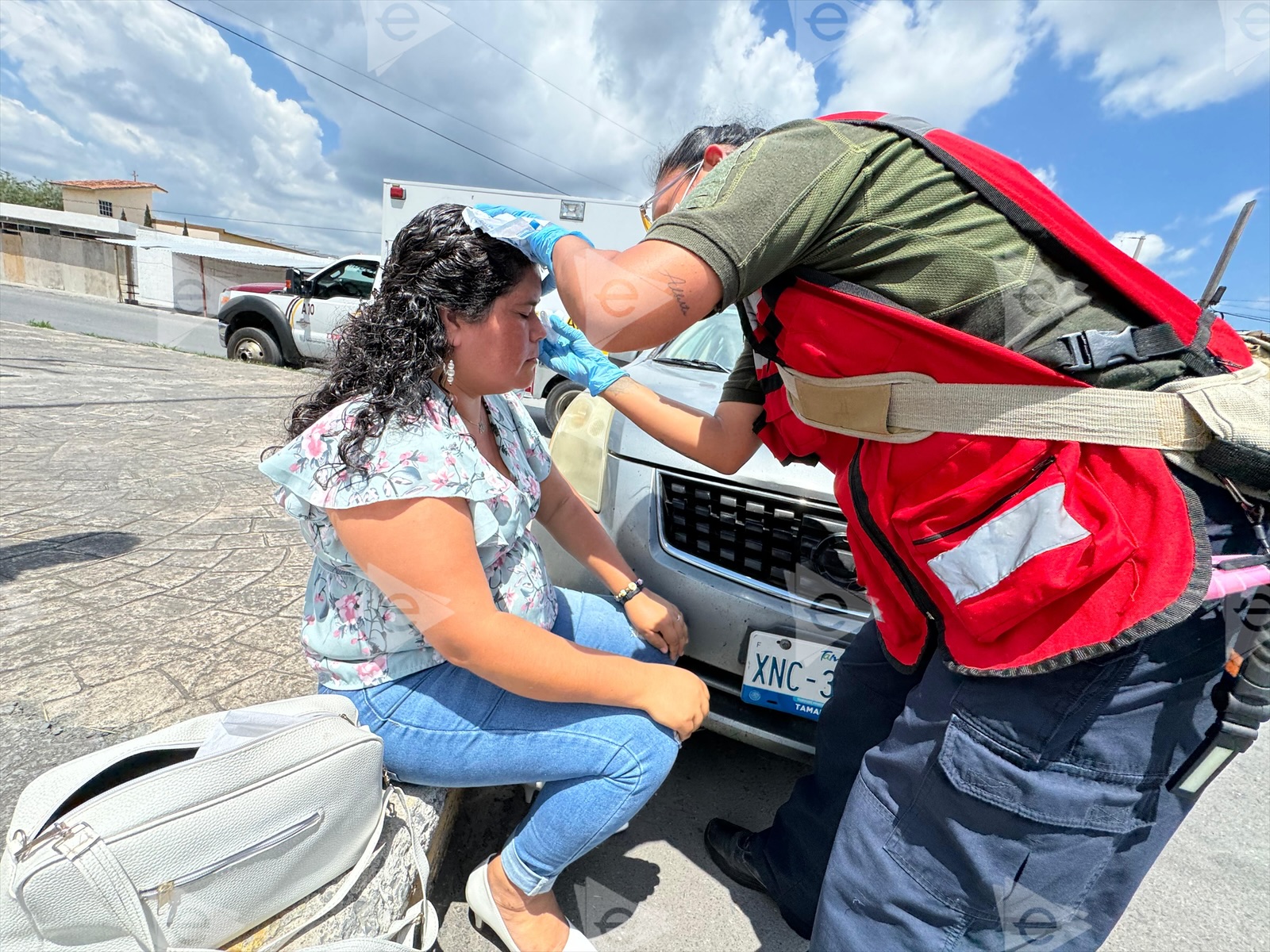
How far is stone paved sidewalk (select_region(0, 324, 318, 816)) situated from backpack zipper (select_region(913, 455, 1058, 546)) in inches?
65.9

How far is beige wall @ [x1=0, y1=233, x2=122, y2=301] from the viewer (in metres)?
27.5

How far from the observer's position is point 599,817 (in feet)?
4.83

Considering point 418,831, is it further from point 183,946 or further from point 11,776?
point 11,776

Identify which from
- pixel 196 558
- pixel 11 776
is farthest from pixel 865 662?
pixel 196 558

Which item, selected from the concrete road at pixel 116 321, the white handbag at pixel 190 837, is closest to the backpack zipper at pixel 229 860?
the white handbag at pixel 190 837

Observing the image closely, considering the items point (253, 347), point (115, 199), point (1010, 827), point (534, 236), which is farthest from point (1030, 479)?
point (115, 199)

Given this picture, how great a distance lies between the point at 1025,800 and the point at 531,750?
0.92 meters

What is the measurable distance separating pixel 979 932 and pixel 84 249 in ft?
120

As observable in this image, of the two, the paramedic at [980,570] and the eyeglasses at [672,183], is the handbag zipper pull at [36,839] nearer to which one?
the paramedic at [980,570]

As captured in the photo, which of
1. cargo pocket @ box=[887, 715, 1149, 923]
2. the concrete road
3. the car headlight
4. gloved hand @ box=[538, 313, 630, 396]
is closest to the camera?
cargo pocket @ box=[887, 715, 1149, 923]

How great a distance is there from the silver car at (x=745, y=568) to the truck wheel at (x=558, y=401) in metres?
0.51

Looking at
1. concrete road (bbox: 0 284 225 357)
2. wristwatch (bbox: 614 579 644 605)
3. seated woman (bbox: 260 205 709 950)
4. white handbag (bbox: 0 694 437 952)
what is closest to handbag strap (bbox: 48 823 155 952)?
white handbag (bbox: 0 694 437 952)

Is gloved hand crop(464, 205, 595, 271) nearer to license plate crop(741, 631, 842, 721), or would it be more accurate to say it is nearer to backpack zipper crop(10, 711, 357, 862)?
backpack zipper crop(10, 711, 357, 862)

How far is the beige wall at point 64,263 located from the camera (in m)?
27.5
